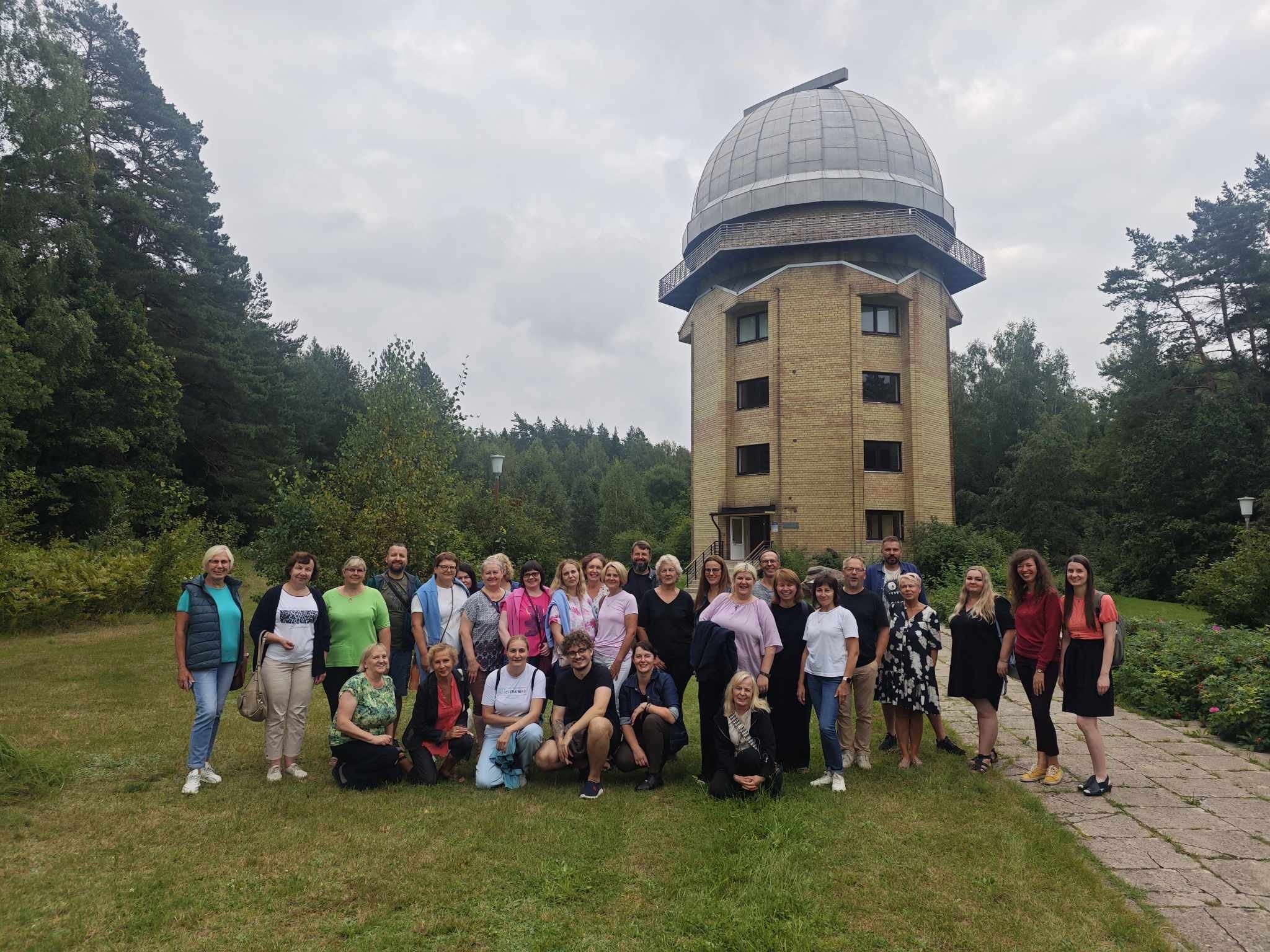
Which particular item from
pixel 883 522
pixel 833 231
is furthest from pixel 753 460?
pixel 833 231

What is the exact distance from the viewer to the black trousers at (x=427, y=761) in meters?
6.43

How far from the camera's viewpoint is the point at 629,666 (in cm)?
682

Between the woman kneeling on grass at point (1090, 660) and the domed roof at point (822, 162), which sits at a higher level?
the domed roof at point (822, 162)

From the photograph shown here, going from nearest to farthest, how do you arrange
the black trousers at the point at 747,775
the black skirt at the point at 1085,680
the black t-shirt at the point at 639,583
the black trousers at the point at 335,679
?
the black trousers at the point at 747,775, the black skirt at the point at 1085,680, the black trousers at the point at 335,679, the black t-shirt at the point at 639,583

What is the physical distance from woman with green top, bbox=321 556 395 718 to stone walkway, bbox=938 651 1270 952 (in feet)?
18.6

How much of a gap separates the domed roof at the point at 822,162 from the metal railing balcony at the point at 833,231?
60cm

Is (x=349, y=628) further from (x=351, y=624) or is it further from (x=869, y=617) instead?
(x=869, y=617)

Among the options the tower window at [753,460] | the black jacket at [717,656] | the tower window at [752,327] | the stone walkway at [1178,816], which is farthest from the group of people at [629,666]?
the tower window at [752,327]

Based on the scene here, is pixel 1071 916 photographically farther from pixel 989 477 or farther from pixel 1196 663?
pixel 989 477

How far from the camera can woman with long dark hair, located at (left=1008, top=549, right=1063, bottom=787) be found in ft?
21.0

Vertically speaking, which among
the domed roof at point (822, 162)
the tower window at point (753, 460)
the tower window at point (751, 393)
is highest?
the domed roof at point (822, 162)

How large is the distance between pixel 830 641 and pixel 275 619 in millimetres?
4629

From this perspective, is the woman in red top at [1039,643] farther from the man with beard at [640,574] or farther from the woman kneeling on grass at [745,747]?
the man with beard at [640,574]

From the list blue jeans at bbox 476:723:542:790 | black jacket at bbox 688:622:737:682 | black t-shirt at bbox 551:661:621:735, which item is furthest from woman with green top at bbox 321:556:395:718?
black jacket at bbox 688:622:737:682
